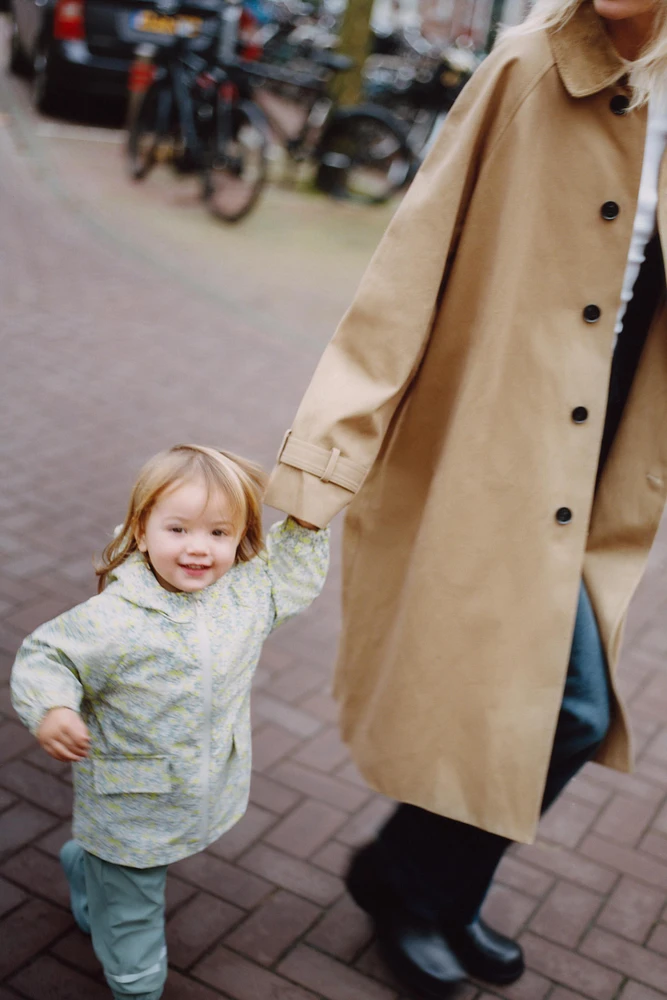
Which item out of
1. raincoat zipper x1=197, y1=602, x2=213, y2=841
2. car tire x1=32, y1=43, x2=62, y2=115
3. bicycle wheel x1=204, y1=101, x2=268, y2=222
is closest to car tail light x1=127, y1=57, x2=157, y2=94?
car tire x1=32, y1=43, x2=62, y2=115

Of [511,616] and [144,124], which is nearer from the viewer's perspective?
[511,616]

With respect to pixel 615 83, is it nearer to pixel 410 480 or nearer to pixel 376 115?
pixel 410 480

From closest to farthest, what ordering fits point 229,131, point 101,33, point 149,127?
point 229,131
point 149,127
point 101,33

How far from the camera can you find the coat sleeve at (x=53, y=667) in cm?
189

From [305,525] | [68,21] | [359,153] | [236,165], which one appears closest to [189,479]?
[305,525]

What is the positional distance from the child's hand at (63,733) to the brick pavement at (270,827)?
0.76 meters

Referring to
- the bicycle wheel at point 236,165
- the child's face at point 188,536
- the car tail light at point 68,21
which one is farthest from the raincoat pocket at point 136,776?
the car tail light at point 68,21

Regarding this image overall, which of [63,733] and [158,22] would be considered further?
[158,22]

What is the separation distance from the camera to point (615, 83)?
1982 millimetres

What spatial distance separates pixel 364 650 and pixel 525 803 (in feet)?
1.44

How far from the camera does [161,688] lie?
2000 millimetres

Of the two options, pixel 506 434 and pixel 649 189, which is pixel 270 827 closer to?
pixel 506 434

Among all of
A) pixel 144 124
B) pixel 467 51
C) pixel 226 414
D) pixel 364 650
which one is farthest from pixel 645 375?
pixel 467 51

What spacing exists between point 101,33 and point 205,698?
10.1 meters
